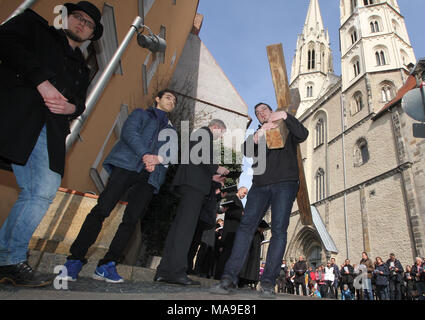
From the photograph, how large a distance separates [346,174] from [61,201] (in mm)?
23720

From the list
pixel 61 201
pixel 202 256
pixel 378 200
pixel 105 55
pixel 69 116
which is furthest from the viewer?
pixel 378 200

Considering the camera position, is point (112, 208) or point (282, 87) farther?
point (282, 87)

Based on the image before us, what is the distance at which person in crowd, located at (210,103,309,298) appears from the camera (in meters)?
2.62

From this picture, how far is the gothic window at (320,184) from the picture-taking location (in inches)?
1015

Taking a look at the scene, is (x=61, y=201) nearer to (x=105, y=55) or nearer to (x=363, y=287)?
(x=105, y=55)

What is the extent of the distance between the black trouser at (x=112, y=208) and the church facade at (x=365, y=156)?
17555 mm

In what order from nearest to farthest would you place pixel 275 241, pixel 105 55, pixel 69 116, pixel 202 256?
1. pixel 69 116
2. pixel 275 241
3. pixel 105 55
4. pixel 202 256

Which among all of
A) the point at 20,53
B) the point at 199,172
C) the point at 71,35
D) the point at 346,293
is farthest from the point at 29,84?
the point at 346,293

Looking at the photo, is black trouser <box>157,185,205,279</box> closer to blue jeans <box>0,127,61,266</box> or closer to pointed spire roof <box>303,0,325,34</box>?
blue jeans <box>0,127,61,266</box>

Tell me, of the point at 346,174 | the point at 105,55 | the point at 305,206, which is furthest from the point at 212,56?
the point at 305,206

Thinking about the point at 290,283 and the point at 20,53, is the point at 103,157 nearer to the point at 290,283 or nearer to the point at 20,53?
the point at 20,53

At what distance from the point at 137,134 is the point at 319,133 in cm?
2964

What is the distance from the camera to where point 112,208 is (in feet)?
8.20

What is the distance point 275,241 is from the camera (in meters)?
2.68
